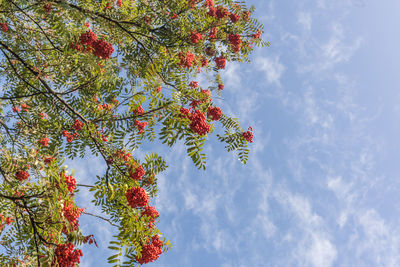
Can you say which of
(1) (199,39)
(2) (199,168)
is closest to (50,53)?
(1) (199,39)

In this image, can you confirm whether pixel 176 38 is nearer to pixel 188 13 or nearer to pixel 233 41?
pixel 188 13

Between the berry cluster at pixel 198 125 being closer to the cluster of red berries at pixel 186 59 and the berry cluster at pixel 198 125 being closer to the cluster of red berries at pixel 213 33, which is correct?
the cluster of red berries at pixel 186 59

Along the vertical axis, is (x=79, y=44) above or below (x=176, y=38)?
below

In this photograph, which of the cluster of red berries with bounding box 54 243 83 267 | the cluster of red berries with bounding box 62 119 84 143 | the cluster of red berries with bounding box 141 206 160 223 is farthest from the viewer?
the cluster of red berries with bounding box 62 119 84 143

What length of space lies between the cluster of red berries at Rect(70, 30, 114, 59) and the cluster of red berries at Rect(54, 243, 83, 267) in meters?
4.01

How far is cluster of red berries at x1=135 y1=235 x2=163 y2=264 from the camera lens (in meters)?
3.73

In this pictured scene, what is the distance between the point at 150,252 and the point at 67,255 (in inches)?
53.9

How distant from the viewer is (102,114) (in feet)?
16.5

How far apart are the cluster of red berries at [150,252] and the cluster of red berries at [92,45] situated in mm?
4020

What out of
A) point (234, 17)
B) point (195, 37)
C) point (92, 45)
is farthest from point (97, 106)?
point (234, 17)

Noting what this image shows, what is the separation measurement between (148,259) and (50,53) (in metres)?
5.22

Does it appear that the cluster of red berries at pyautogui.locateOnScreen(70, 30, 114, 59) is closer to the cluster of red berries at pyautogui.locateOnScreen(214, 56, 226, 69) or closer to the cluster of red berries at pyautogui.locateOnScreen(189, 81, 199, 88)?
the cluster of red berries at pyautogui.locateOnScreen(189, 81, 199, 88)

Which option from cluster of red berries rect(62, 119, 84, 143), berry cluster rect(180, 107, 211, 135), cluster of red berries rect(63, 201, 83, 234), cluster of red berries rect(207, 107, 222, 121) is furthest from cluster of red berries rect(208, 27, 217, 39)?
cluster of red berries rect(63, 201, 83, 234)

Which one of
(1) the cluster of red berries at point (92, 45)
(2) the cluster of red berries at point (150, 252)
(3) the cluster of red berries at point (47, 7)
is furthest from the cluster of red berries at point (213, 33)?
(2) the cluster of red berries at point (150, 252)
